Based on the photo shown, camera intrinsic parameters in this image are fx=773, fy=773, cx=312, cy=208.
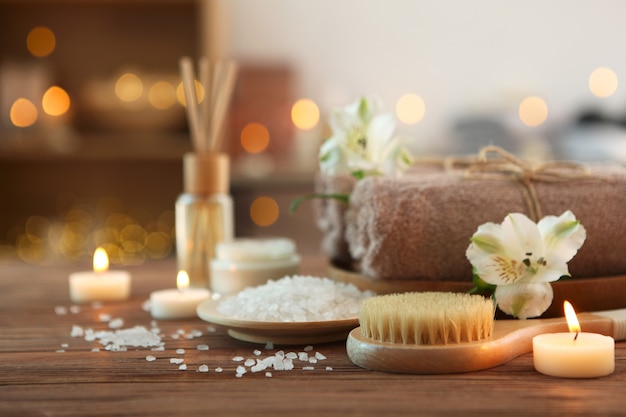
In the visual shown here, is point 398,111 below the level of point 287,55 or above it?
below

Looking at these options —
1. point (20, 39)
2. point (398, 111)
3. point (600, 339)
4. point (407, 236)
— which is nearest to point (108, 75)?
point (20, 39)

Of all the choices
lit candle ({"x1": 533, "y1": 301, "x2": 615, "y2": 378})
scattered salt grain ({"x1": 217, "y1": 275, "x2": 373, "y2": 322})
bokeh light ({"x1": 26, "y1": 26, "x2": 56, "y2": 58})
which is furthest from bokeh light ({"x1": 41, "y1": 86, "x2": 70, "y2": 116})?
lit candle ({"x1": 533, "y1": 301, "x2": 615, "y2": 378})

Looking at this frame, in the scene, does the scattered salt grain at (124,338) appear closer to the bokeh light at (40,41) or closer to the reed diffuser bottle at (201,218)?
the reed diffuser bottle at (201,218)

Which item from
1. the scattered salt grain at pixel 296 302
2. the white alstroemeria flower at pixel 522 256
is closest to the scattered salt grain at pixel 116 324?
the scattered salt grain at pixel 296 302

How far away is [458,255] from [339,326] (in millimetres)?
153

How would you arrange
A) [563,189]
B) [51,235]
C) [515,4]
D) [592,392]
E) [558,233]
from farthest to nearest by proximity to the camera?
[515,4], [51,235], [563,189], [558,233], [592,392]

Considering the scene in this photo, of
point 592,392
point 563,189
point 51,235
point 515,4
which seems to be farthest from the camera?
point 515,4

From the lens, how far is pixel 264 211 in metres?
2.11

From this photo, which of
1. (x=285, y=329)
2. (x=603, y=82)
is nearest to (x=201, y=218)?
(x=285, y=329)

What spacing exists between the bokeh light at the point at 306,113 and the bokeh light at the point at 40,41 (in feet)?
2.47

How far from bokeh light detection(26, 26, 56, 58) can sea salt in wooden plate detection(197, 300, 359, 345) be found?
1.83 metres

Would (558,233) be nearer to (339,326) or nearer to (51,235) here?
(339,326)

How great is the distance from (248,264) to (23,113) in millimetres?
1511

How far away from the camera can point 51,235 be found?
2.11 m
